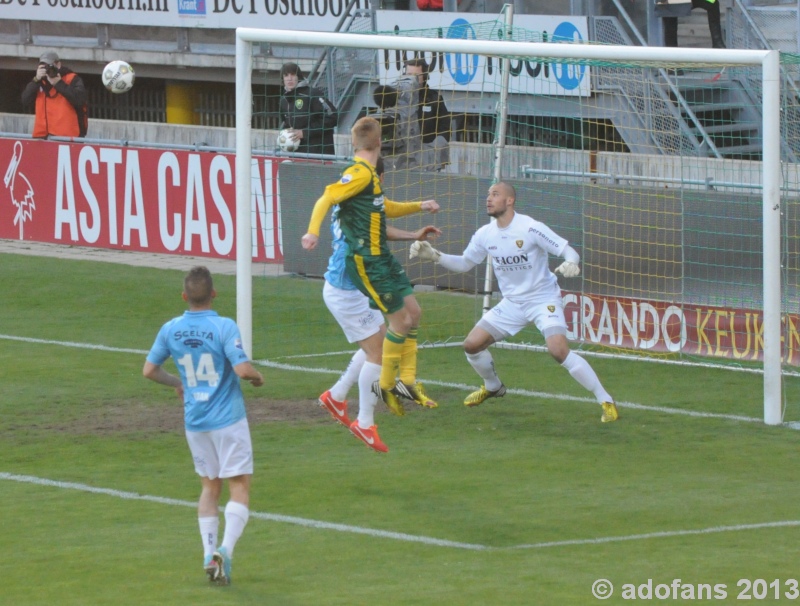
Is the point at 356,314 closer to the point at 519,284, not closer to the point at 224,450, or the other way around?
the point at 519,284

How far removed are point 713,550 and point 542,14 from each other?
1459cm

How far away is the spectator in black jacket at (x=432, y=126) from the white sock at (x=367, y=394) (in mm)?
5713

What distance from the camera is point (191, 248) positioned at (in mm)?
19078

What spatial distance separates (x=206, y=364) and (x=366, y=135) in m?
3.12

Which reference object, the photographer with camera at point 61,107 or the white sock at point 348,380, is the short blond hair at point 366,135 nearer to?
the white sock at point 348,380

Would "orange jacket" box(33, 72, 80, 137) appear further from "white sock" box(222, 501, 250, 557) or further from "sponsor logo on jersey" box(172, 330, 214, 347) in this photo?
"white sock" box(222, 501, 250, 557)

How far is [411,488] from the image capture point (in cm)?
902

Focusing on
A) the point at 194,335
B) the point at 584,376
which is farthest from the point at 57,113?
the point at 194,335

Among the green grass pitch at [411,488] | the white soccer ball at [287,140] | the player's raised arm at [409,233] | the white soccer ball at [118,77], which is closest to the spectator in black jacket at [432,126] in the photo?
the white soccer ball at [287,140]

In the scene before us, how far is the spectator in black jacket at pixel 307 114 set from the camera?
55.8 feet

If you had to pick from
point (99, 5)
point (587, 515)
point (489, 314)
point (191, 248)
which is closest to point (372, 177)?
point (489, 314)

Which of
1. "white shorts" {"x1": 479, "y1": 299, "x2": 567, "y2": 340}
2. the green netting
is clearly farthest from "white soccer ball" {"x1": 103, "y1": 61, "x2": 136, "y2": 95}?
"white shorts" {"x1": 479, "y1": 299, "x2": 567, "y2": 340}

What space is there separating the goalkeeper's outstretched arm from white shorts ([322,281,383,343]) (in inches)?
25.8

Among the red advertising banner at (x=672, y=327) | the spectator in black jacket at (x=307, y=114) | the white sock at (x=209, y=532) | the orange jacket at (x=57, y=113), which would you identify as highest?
the orange jacket at (x=57, y=113)
